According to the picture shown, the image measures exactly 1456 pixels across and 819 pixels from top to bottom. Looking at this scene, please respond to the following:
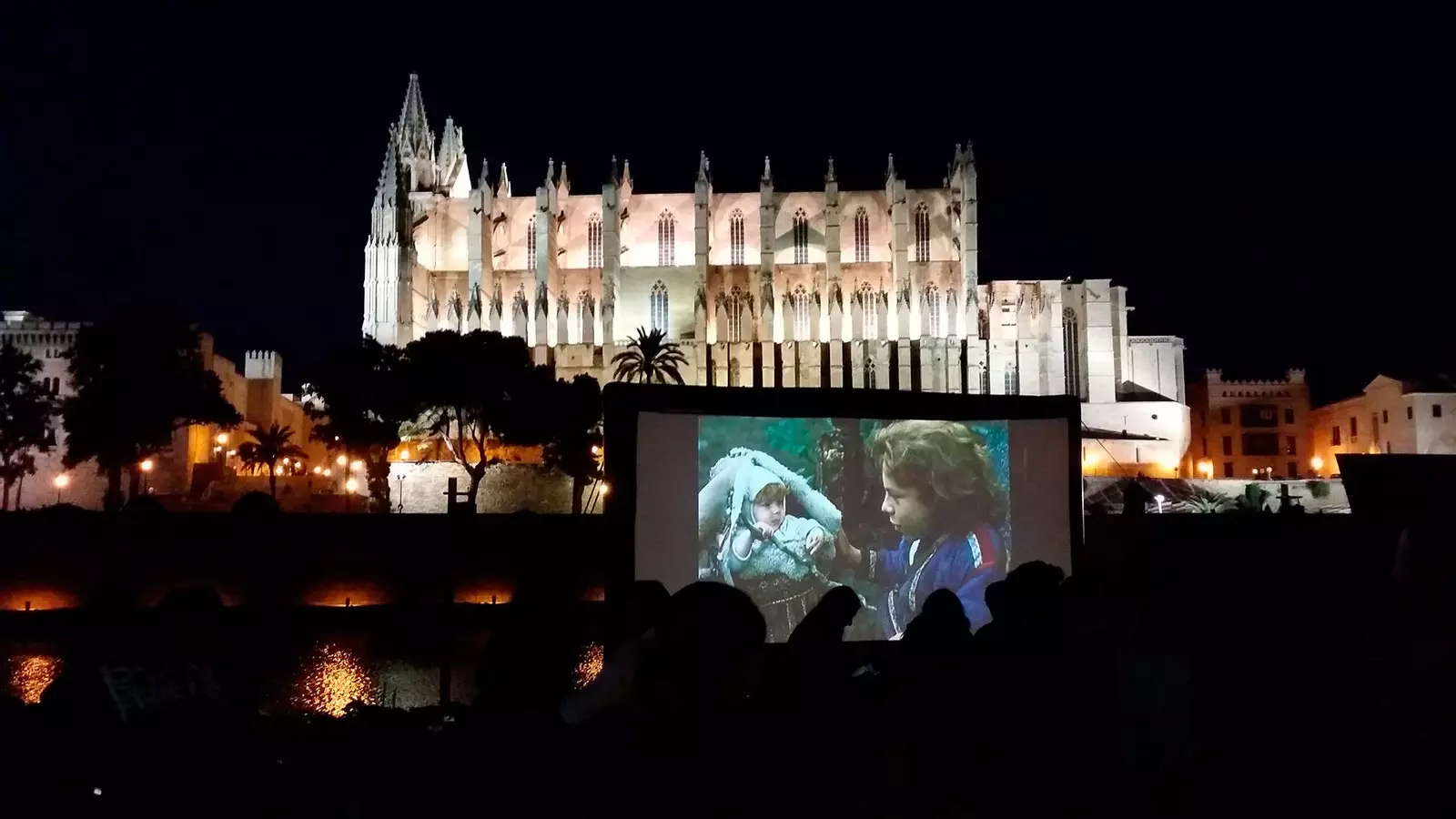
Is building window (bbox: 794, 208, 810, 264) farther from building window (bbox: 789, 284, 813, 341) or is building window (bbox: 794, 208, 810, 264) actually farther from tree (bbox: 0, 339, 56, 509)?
tree (bbox: 0, 339, 56, 509)

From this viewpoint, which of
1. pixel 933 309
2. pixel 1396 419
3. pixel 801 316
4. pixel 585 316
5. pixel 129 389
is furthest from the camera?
pixel 585 316

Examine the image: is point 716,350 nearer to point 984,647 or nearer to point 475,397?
point 475,397

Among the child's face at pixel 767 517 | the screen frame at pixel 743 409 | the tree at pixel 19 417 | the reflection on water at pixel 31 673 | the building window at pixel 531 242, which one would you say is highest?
the building window at pixel 531 242

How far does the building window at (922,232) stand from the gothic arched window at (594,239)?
15.2m

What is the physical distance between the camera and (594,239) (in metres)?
53.6

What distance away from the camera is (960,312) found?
4875 centimetres

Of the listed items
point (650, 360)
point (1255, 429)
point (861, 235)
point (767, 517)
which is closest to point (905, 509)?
point (767, 517)

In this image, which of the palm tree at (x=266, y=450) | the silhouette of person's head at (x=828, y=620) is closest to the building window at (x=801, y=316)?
the palm tree at (x=266, y=450)

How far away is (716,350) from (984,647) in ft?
151

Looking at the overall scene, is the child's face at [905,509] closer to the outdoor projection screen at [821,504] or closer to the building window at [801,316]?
the outdoor projection screen at [821,504]

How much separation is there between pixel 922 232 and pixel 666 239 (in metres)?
12.3

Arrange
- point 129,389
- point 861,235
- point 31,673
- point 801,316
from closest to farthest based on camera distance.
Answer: point 31,673
point 129,389
point 801,316
point 861,235

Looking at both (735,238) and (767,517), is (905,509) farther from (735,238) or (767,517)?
(735,238)

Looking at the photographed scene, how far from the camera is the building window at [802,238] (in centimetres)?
5388
